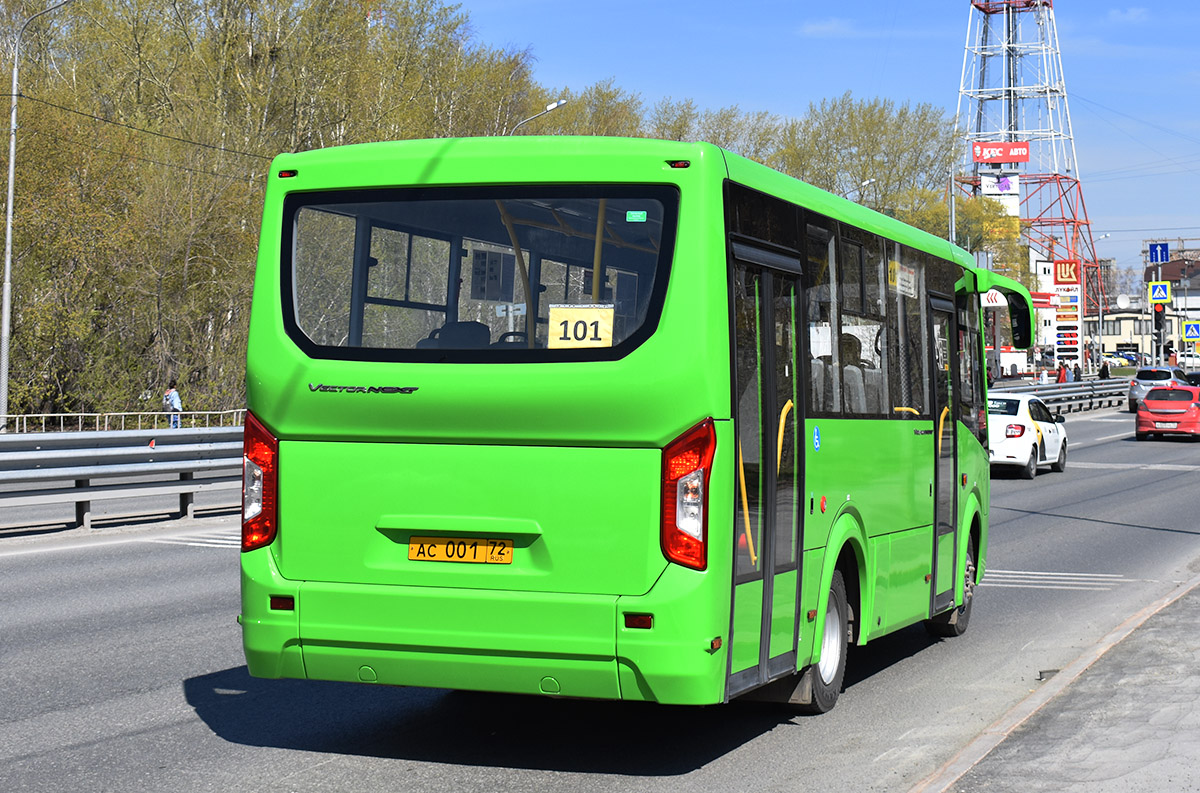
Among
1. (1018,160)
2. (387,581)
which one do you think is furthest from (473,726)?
(1018,160)

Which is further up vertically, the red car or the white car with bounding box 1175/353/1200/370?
the white car with bounding box 1175/353/1200/370

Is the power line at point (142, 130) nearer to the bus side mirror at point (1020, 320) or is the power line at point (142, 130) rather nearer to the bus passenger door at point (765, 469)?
the bus side mirror at point (1020, 320)

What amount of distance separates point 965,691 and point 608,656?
326 cm

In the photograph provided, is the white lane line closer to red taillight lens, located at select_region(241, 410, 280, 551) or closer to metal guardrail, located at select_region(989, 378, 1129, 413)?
red taillight lens, located at select_region(241, 410, 280, 551)

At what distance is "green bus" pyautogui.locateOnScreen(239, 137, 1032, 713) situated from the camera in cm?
577

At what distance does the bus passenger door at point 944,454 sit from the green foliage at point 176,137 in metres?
27.7

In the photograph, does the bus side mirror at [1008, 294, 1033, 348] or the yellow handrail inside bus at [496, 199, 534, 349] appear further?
the bus side mirror at [1008, 294, 1033, 348]

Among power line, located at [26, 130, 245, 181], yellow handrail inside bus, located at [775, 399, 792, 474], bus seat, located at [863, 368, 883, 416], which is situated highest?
power line, located at [26, 130, 245, 181]

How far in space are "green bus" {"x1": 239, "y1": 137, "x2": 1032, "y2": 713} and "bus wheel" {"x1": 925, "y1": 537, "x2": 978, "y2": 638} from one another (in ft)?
10.9

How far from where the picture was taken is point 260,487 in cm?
634

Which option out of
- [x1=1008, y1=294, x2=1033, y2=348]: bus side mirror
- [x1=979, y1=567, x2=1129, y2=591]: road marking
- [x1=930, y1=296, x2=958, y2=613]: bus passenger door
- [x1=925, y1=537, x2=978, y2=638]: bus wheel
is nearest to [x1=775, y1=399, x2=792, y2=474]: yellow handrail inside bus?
[x1=930, y1=296, x2=958, y2=613]: bus passenger door

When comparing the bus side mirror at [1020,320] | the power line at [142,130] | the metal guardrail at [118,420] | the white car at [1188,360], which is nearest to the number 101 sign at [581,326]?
the bus side mirror at [1020,320]

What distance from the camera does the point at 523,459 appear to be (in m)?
5.94

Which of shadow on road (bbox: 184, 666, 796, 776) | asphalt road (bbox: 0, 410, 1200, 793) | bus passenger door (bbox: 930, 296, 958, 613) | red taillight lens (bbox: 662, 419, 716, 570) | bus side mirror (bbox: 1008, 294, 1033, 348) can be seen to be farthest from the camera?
bus side mirror (bbox: 1008, 294, 1033, 348)
